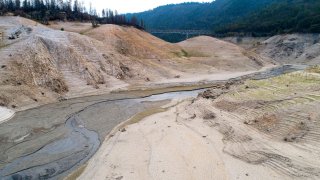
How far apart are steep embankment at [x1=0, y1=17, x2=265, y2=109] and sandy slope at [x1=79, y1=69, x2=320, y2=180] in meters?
19.9

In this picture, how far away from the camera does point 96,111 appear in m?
43.8

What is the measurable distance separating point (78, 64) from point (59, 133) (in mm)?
28410

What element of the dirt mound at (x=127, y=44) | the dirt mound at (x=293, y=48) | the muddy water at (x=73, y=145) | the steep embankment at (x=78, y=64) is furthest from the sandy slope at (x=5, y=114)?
the dirt mound at (x=293, y=48)

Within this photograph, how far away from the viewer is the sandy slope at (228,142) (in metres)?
22.1

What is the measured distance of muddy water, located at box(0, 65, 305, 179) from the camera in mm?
25359

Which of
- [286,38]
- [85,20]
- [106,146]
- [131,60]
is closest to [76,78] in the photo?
[131,60]

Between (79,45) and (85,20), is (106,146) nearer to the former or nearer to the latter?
(79,45)

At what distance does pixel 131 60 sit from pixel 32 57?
22324 mm

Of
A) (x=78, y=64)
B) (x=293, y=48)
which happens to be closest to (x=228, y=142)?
(x=78, y=64)

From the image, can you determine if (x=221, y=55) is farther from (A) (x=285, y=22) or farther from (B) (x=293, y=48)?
(A) (x=285, y=22)

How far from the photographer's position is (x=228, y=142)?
27438 mm

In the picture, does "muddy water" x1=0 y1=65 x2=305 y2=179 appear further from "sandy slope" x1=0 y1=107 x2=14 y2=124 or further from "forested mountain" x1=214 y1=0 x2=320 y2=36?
"forested mountain" x1=214 y1=0 x2=320 y2=36

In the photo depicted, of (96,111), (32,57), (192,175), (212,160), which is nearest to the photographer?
(192,175)

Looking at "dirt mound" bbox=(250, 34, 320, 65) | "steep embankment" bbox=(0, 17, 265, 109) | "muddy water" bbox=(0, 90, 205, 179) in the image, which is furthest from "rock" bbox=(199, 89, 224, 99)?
"dirt mound" bbox=(250, 34, 320, 65)
